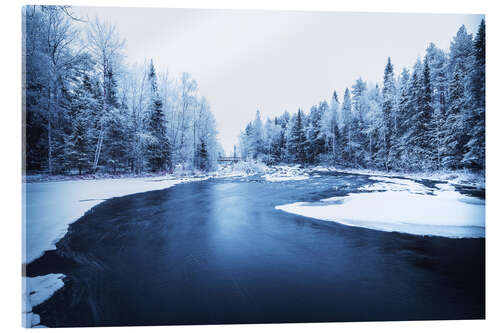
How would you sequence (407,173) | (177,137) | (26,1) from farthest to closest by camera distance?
(177,137)
(407,173)
(26,1)

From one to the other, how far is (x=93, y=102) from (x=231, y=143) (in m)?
A: 2.69

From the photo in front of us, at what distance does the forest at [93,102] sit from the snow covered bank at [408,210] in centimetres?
327

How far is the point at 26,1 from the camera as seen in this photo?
2076mm

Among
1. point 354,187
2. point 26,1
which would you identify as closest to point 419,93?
point 354,187

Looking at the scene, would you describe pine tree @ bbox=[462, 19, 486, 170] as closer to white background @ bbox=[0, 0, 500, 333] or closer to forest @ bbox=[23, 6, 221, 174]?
white background @ bbox=[0, 0, 500, 333]

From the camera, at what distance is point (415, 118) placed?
10.5ft

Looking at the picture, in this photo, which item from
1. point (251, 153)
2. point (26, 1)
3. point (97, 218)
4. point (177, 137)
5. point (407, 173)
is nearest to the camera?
point (26, 1)

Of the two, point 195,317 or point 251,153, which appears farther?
point 251,153

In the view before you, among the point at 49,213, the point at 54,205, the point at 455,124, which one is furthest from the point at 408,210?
the point at 54,205

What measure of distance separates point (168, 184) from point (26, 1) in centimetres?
417

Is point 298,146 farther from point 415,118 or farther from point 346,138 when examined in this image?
point 415,118

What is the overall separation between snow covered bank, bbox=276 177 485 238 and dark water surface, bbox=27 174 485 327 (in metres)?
0.20

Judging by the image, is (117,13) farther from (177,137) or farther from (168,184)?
(168,184)

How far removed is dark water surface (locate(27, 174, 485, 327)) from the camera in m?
1.60
